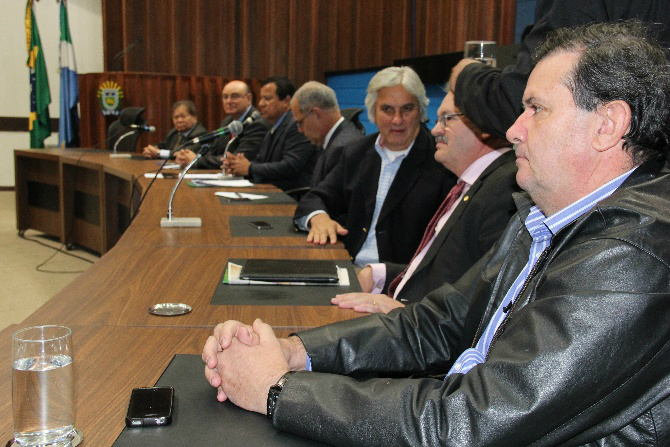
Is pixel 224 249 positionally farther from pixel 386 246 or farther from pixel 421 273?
pixel 386 246

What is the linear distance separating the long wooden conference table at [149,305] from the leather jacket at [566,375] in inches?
13.4

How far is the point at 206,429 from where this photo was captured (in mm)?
1012

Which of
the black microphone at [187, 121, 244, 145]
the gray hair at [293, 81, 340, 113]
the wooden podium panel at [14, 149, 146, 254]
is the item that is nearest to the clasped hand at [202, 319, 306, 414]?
the black microphone at [187, 121, 244, 145]

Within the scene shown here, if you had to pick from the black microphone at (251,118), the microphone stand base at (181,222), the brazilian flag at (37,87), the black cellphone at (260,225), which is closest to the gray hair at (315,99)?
the black microphone at (251,118)

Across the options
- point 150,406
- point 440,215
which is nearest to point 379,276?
point 440,215

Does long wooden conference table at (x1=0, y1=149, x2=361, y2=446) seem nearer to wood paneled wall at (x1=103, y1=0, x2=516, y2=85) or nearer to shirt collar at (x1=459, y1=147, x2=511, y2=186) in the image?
shirt collar at (x1=459, y1=147, x2=511, y2=186)

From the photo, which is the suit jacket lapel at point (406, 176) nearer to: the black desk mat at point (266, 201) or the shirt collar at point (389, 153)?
the shirt collar at point (389, 153)

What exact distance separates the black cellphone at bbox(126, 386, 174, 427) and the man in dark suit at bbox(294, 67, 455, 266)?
182cm

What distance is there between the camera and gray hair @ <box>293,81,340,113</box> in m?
4.35

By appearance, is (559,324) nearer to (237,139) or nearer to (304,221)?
(304,221)

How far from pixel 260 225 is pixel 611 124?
6.22 ft

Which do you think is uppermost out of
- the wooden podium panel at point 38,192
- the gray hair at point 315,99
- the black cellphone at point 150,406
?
the gray hair at point 315,99

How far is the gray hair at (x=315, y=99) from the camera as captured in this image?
14.3 feet

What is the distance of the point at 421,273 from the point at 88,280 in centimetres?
95
